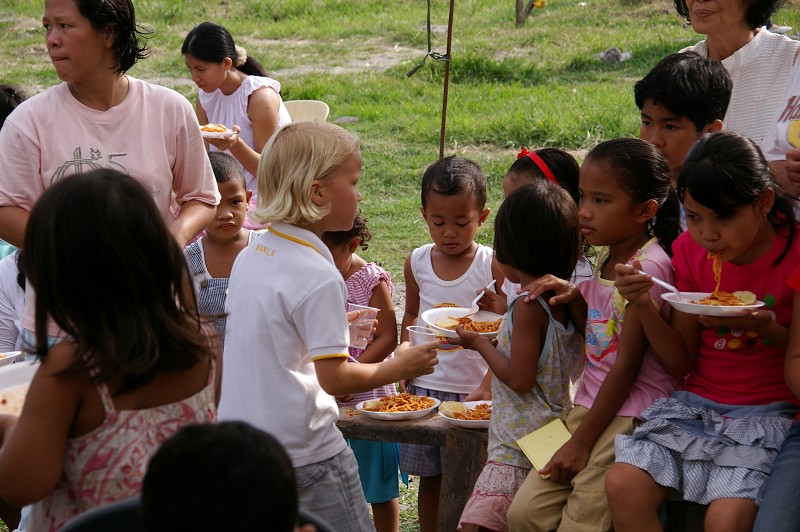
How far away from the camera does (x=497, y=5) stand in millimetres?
16391

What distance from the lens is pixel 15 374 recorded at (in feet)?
8.61

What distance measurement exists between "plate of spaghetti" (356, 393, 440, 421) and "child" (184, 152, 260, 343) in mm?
909

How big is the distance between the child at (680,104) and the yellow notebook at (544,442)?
3.40ft

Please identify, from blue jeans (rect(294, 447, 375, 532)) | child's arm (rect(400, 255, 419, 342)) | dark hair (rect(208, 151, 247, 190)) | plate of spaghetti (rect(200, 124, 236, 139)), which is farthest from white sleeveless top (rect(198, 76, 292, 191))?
blue jeans (rect(294, 447, 375, 532))

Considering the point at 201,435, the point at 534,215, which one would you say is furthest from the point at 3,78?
the point at 201,435

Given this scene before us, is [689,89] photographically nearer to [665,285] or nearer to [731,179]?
[731,179]

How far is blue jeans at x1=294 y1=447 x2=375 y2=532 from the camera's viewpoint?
Result: 2.78 metres

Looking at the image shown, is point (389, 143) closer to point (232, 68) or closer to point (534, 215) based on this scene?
point (232, 68)

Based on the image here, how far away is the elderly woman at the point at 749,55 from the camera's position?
3.86 meters

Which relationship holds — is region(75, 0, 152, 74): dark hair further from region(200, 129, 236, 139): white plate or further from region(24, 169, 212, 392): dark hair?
region(200, 129, 236, 139): white plate

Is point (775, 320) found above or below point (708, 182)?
below

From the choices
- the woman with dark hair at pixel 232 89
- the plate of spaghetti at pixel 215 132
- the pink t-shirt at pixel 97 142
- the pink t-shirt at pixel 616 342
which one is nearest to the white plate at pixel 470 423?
the pink t-shirt at pixel 616 342

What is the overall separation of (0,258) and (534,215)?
9.88ft

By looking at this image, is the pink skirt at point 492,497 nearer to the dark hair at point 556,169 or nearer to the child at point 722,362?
the child at point 722,362
